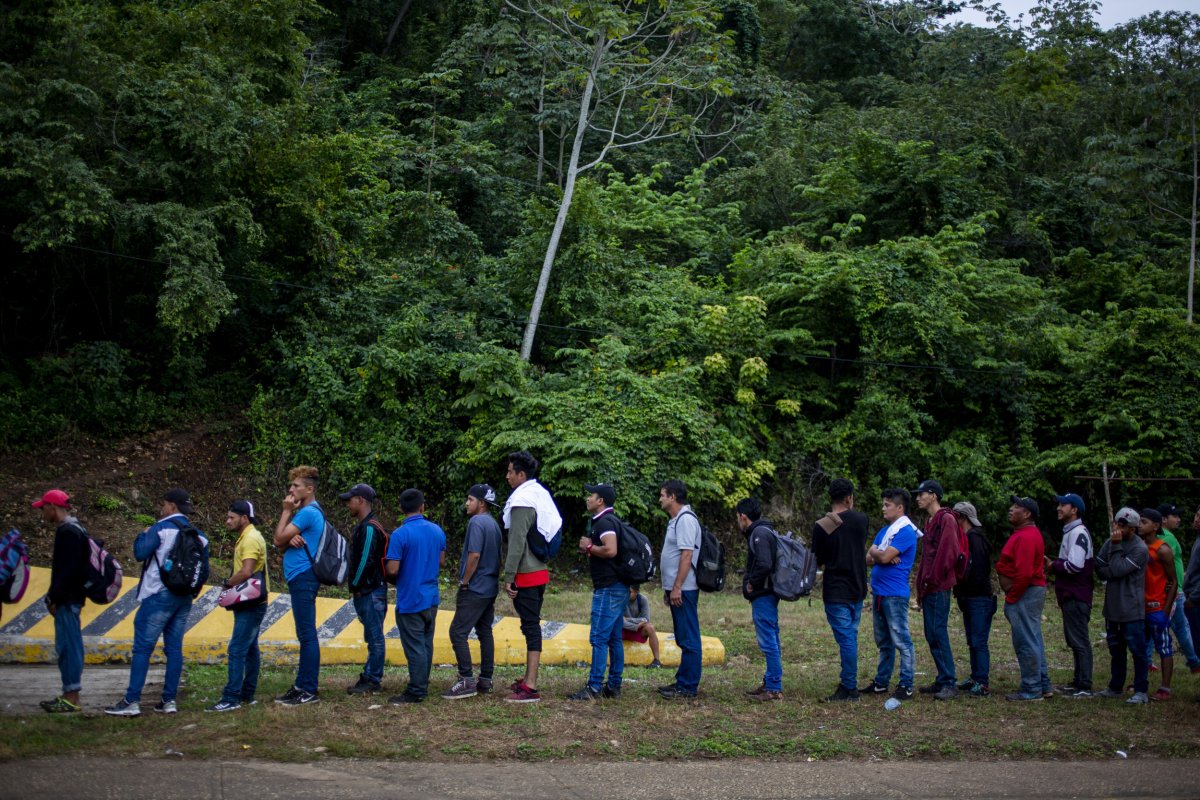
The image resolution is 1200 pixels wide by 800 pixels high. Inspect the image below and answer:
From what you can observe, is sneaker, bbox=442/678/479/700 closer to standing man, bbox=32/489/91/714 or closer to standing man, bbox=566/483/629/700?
standing man, bbox=566/483/629/700

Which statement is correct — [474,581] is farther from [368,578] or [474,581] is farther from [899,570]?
[899,570]

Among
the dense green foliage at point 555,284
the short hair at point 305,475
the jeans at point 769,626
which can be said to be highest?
the dense green foliage at point 555,284

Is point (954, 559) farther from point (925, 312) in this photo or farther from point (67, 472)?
point (67, 472)

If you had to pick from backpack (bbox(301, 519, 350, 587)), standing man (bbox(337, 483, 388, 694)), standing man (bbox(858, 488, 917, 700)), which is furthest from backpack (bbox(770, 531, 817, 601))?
backpack (bbox(301, 519, 350, 587))

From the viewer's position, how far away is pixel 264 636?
10141mm

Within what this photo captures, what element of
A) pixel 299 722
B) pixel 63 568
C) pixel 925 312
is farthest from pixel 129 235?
pixel 925 312

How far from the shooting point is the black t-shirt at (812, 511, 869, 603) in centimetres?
848

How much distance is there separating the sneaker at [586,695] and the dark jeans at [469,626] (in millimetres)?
743

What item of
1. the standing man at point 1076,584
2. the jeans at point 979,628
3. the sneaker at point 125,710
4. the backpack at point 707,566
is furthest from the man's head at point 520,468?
the standing man at point 1076,584

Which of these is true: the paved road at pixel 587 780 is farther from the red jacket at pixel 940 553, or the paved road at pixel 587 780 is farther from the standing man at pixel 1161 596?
the standing man at pixel 1161 596

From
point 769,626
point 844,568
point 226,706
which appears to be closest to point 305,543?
point 226,706

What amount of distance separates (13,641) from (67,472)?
27.6 feet

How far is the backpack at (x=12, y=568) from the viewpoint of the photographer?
291 inches

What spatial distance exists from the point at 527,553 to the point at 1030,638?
4544 mm
